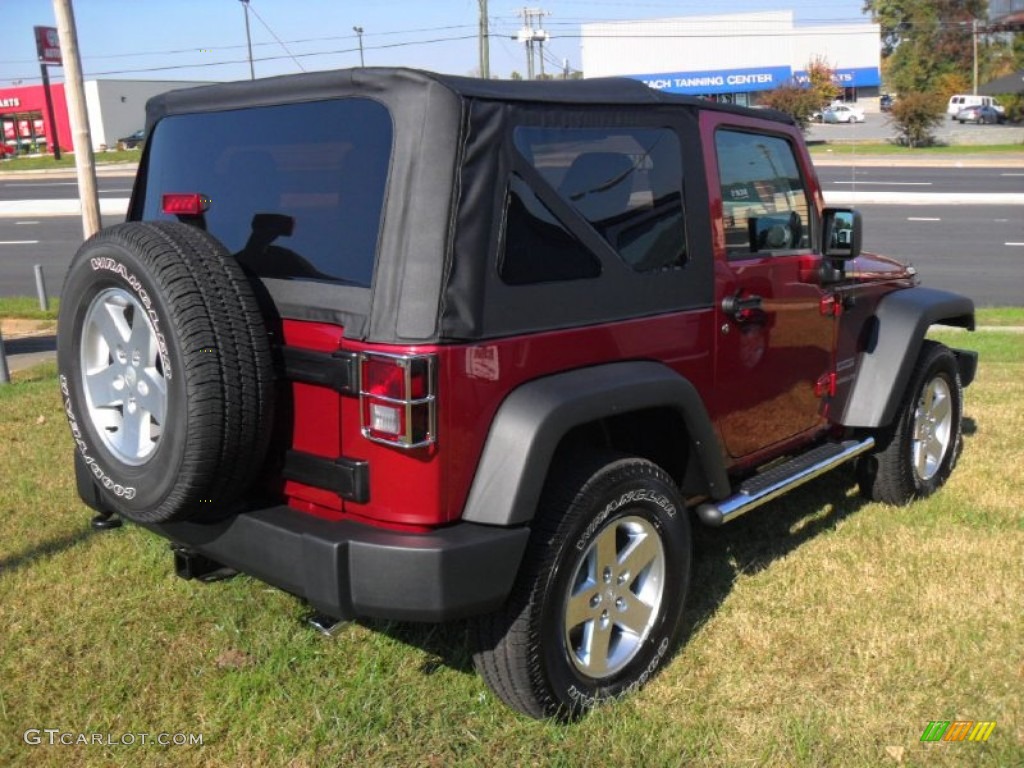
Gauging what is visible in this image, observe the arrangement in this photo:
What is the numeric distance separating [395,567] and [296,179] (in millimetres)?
1236

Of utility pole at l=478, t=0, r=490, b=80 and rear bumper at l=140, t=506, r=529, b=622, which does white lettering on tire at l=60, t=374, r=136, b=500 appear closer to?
rear bumper at l=140, t=506, r=529, b=622

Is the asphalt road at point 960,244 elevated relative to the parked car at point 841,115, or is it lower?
lower

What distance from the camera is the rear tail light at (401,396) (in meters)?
2.65

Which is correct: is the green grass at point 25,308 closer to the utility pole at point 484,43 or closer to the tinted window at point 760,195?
the tinted window at point 760,195

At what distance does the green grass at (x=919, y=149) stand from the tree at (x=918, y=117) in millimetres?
626

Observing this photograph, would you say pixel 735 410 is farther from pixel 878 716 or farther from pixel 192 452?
pixel 192 452

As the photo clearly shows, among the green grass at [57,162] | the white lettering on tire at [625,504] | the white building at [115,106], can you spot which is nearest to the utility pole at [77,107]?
the white lettering on tire at [625,504]

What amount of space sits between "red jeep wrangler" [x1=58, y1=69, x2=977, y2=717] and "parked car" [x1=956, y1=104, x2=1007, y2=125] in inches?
2421

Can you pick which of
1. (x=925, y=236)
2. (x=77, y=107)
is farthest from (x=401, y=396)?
(x=925, y=236)

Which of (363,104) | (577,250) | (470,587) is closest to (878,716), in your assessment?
(470,587)

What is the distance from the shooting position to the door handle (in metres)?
3.67

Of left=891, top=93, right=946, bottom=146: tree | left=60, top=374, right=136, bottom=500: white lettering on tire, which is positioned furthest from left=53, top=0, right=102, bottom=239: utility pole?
left=891, top=93, right=946, bottom=146: tree

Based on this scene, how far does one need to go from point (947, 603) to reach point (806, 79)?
173 ft

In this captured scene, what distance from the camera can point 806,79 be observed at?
171 ft
